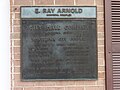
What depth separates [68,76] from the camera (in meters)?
3.36

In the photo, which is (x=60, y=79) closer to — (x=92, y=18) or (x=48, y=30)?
(x=48, y=30)

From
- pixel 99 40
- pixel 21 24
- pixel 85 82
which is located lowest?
pixel 85 82

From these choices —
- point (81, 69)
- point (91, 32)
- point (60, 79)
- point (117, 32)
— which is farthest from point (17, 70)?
point (117, 32)

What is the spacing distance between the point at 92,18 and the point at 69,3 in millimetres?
355
